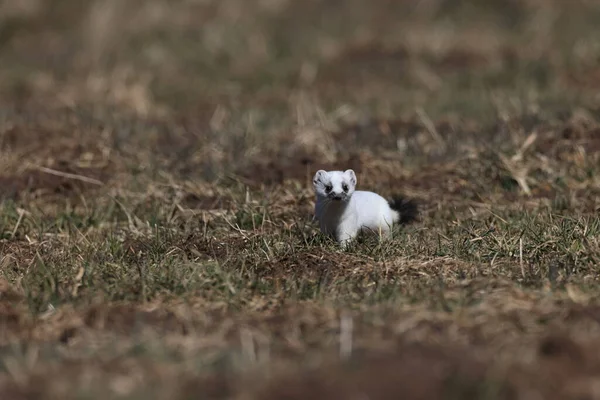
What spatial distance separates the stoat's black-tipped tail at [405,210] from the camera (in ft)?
22.7

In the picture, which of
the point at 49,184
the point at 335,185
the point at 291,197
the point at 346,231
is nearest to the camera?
the point at 335,185

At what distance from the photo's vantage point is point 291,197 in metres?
7.36

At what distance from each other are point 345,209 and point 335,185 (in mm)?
212

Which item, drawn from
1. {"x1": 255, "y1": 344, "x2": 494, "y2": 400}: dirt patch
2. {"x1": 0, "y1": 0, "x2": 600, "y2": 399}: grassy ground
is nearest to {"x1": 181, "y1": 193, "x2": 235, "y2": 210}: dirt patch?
{"x1": 0, "y1": 0, "x2": 600, "y2": 399}: grassy ground

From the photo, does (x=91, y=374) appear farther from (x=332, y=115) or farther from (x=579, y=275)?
(x=332, y=115)

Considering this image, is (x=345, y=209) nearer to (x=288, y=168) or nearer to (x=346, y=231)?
(x=346, y=231)

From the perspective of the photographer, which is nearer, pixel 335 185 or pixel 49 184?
pixel 335 185

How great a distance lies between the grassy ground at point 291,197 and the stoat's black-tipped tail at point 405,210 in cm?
9

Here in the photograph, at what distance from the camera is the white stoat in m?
6.26

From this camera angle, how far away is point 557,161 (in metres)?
7.89

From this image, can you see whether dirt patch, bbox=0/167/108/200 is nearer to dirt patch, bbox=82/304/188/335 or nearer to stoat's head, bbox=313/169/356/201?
stoat's head, bbox=313/169/356/201

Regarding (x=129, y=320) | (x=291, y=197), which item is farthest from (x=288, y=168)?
Answer: (x=129, y=320)

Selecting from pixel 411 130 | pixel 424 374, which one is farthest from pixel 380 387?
pixel 411 130

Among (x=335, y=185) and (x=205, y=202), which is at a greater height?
(x=335, y=185)
